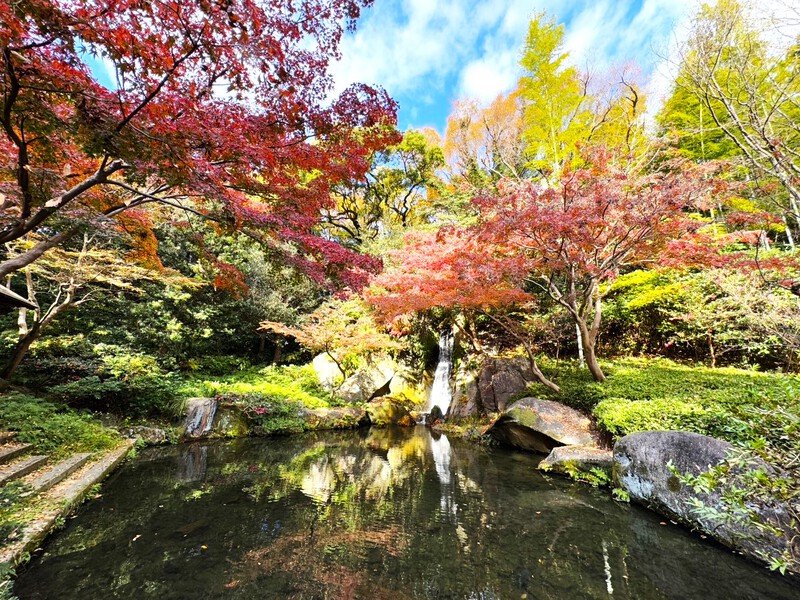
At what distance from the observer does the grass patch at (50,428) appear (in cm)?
514

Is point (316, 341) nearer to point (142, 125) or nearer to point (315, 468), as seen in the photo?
point (315, 468)

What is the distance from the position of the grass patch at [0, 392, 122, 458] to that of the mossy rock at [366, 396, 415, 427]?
6.32 meters

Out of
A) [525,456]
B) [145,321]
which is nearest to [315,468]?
[525,456]

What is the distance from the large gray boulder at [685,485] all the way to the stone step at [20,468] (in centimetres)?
725

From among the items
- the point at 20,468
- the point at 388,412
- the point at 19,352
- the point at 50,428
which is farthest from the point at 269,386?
the point at 20,468

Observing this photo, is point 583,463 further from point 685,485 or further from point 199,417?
point 199,417

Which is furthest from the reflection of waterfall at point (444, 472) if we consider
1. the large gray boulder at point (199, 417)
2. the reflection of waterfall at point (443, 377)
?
the large gray boulder at point (199, 417)

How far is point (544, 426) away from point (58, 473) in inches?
310

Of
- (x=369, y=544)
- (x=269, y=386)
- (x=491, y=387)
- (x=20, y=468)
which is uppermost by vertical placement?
(x=491, y=387)

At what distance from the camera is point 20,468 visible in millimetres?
4254

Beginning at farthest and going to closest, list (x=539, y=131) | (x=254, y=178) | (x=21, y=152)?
(x=539, y=131), (x=254, y=178), (x=21, y=152)

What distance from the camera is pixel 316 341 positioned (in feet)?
35.2

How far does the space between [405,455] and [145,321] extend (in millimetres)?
9468

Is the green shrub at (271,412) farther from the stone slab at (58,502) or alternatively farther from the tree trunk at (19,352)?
the tree trunk at (19,352)
